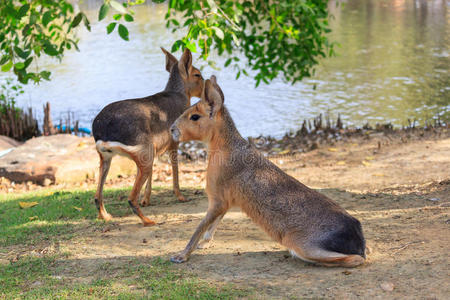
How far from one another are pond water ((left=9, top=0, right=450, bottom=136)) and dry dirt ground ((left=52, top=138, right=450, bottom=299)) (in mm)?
4961

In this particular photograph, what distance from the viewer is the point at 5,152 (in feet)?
31.7

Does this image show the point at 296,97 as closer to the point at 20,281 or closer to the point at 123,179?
the point at 123,179

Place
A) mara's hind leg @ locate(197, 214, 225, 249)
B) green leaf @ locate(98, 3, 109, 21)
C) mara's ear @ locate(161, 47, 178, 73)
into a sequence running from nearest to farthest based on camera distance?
green leaf @ locate(98, 3, 109, 21) → mara's hind leg @ locate(197, 214, 225, 249) → mara's ear @ locate(161, 47, 178, 73)

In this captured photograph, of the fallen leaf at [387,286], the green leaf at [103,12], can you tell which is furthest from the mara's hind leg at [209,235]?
the green leaf at [103,12]

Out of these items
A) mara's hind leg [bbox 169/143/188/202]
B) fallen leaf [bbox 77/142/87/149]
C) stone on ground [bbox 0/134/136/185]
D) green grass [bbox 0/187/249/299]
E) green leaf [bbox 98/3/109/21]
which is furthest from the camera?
fallen leaf [bbox 77/142/87/149]

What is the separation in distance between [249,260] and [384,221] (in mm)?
1561

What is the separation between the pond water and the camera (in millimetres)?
12969

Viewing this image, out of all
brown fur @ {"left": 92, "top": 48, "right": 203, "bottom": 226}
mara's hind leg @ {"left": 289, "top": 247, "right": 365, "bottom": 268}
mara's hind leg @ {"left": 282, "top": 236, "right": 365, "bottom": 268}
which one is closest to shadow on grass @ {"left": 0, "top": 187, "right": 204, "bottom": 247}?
brown fur @ {"left": 92, "top": 48, "right": 203, "bottom": 226}

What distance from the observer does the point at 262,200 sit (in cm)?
424

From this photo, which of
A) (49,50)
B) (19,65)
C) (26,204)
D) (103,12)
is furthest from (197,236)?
(26,204)

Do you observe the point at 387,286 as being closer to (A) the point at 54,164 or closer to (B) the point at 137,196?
(B) the point at 137,196

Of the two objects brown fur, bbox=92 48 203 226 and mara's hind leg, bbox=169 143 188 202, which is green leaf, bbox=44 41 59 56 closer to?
brown fur, bbox=92 48 203 226

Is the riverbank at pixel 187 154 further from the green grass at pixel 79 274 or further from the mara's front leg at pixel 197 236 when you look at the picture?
the mara's front leg at pixel 197 236

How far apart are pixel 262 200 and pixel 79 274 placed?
158cm
